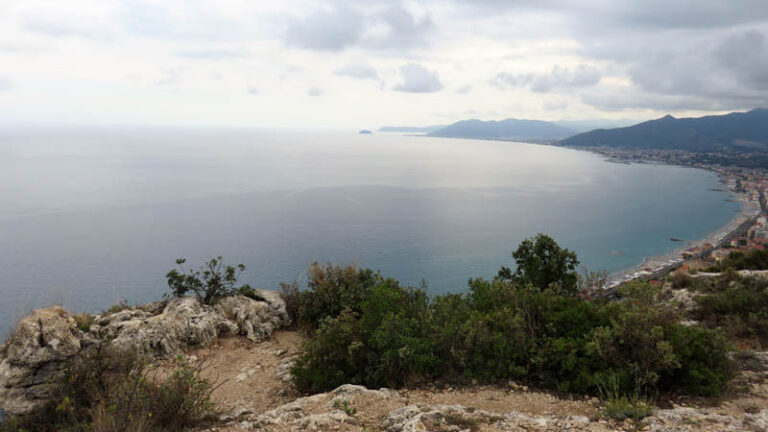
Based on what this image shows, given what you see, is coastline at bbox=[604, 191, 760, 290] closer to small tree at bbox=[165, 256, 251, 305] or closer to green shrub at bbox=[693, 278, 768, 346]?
green shrub at bbox=[693, 278, 768, 346]

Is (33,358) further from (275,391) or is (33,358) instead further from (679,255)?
(679,255)

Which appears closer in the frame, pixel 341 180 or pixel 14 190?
pixel 14 190

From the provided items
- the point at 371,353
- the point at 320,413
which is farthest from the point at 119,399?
the point at 371,353

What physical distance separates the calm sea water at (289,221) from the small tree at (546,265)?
16.4 meters

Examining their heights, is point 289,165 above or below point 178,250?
above

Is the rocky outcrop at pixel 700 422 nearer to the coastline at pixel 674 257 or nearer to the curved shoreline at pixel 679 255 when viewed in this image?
the coastline at pixel 674 257

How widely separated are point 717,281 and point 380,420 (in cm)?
1605

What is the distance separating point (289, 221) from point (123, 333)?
157 ft

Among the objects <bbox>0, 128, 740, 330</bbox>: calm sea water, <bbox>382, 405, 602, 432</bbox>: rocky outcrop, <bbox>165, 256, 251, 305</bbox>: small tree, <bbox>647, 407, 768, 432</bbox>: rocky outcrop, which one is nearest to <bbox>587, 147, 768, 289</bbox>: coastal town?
<bbox>0, 128, 740, 330</bbox>: calm sea water

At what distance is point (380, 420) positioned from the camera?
613cm

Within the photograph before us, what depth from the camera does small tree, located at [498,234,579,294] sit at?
583 inches

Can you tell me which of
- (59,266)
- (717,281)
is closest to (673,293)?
(717,281)

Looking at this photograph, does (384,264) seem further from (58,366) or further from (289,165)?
(289,165)

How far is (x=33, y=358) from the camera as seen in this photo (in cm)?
923
